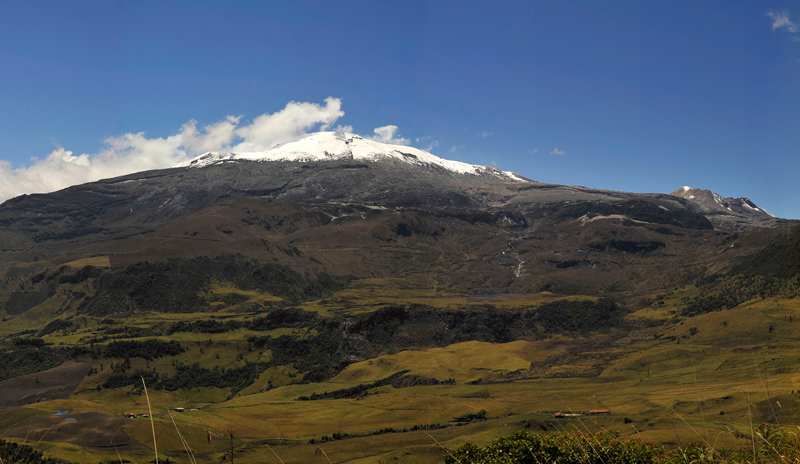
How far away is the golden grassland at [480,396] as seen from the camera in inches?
3129

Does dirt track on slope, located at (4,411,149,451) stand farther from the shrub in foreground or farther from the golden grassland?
the shrub in foreground

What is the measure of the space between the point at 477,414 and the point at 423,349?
3219 inches

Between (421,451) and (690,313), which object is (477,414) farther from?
(690,313)

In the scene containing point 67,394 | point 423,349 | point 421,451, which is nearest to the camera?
point 421,451

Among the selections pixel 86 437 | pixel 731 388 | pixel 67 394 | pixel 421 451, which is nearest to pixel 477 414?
pixel 421 451

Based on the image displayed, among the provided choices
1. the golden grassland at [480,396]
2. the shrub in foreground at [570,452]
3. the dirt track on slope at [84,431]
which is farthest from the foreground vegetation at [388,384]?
the golden grassland at [480,396]

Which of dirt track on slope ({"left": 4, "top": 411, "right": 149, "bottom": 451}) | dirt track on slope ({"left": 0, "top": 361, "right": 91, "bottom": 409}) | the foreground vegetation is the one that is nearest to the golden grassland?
the foreground vegetation

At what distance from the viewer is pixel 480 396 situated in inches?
4958

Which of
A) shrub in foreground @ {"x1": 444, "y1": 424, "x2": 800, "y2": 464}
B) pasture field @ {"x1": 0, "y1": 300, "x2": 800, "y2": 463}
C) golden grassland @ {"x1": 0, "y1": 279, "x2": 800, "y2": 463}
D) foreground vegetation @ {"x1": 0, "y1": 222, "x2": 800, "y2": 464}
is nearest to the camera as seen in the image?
shrub in foreground @ {"x1": 444, "y1": 424, "x2": 800, "y2": 464}

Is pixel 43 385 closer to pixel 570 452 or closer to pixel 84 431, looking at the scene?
pixel 84 431

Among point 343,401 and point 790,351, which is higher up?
point 790,351

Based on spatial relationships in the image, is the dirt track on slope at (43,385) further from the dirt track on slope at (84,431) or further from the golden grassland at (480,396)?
the dirt track on slope at (84,431)

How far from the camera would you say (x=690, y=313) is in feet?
622

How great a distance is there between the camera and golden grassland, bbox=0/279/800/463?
79.5m
